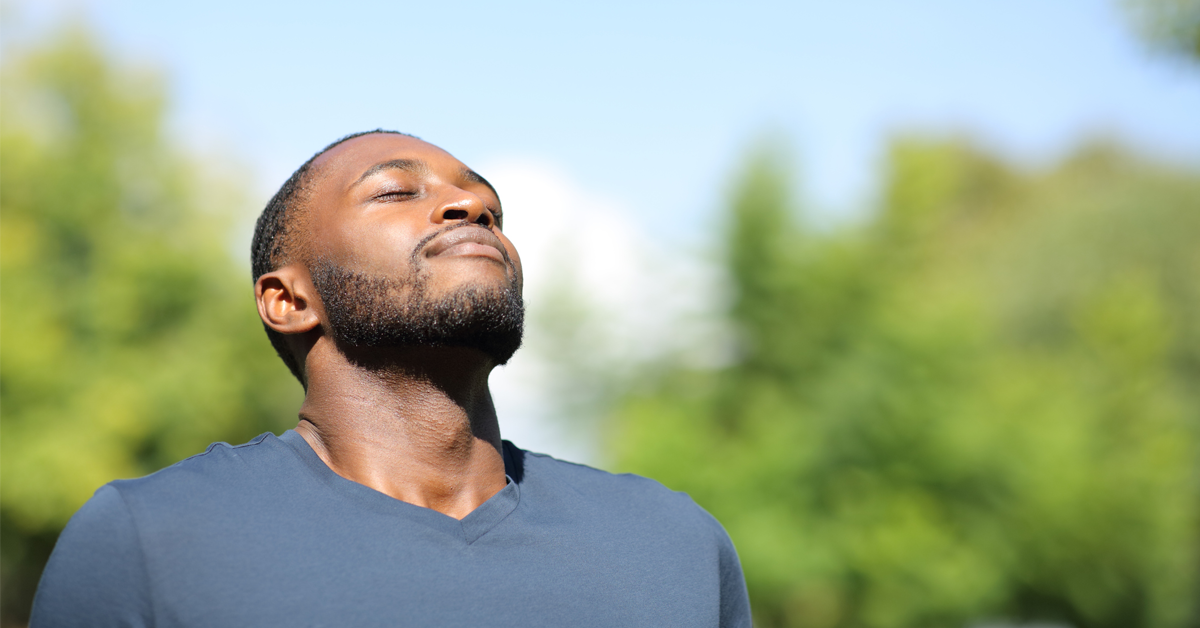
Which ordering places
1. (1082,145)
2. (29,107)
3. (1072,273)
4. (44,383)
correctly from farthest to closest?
(1082,145) < (1072,273) < (29,107) < (44,383)

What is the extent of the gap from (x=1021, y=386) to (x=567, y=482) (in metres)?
22.1

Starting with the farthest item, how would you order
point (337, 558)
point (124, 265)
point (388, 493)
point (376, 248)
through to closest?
point (124, 265) → point (376, 248) → point (388, 493) → point (337, 558)

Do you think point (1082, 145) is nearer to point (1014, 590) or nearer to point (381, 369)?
point (1014, 590)

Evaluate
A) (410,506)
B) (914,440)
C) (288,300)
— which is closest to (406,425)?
(410,506)

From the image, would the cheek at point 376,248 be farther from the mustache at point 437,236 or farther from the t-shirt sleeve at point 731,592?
the t-shirt sleeve at point 731,592

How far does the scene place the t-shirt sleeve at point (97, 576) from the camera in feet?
6.23

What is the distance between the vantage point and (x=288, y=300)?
2.66 metres

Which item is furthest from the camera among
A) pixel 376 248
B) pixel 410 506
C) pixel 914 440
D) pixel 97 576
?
pixel 914 440

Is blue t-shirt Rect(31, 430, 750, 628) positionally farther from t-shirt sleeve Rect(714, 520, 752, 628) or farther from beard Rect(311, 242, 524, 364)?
beard Rect(311, 242, 524, 364)

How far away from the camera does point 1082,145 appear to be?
167ft

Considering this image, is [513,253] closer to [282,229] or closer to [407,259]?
[407,259]

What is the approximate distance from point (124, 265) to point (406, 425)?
20519mm

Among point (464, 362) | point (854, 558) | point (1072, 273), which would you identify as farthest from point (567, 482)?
point (1072, 273)

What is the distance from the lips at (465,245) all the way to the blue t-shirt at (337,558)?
570mm
